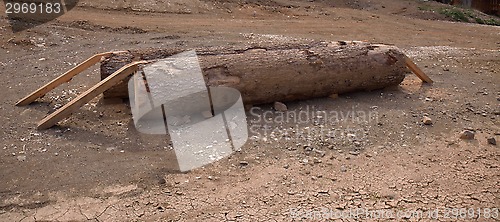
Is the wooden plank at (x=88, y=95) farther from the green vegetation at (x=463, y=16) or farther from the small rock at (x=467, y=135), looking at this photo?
the green vegetation at (x=463, y=16)

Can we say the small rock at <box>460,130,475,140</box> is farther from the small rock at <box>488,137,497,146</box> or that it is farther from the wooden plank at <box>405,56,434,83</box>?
the wooden plank at <box>405,56,434,83</box>

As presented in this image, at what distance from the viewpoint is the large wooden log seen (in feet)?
14.3

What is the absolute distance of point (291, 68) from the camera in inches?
177

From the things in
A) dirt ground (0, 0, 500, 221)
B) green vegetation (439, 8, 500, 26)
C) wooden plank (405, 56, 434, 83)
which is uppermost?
wooden plank (405, 56, 434, 83)

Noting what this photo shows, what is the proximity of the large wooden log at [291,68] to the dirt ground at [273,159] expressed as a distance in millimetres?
177

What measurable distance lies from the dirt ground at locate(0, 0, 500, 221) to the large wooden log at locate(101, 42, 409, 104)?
0.58ft

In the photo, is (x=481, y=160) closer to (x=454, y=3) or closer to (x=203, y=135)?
(x=203, y=135)

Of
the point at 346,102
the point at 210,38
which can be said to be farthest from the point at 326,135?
the point at 210,38

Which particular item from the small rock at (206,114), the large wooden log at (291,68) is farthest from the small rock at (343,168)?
the small rock at (206,114)

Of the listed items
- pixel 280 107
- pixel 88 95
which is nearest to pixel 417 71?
pixel 280 107

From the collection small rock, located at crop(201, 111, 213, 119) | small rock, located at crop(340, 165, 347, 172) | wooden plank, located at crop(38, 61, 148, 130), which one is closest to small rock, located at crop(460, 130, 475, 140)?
small rock, located at crop(340, 165, 347, 172)

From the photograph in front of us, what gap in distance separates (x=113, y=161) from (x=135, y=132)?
0.51 metres

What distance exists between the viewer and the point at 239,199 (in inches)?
124

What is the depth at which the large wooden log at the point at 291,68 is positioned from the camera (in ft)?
14.3
